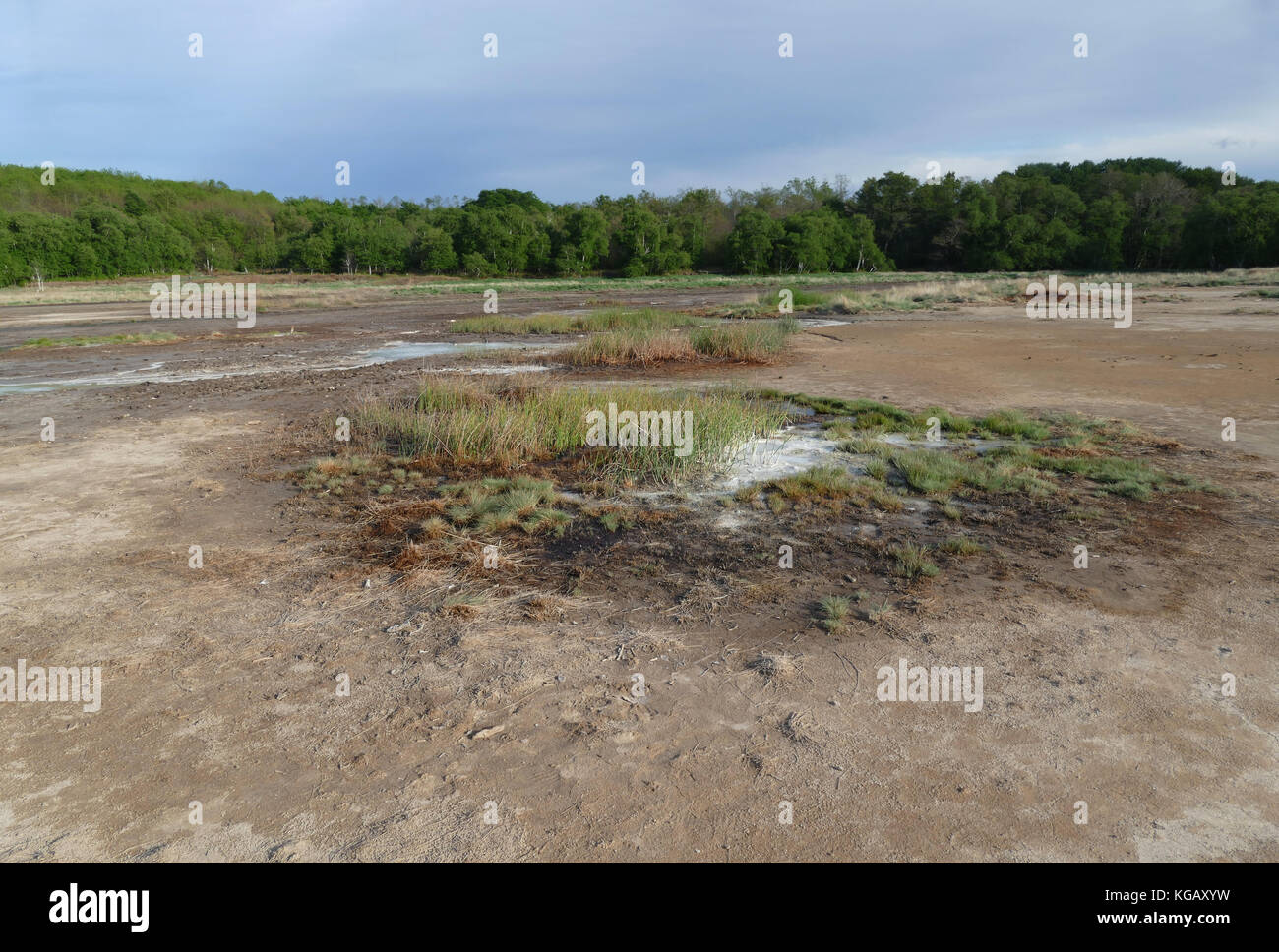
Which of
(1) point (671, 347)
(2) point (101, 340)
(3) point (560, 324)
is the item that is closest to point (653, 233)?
(3) point (560, 324)

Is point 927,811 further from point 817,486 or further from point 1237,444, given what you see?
point 1237,444

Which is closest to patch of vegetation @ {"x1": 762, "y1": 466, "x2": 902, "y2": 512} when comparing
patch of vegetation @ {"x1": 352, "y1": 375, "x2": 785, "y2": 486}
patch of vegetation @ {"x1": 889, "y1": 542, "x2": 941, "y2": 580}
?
patch of vegetation @ {"x1": 352, "y1": 375, "x2": 785, "y2": 486}

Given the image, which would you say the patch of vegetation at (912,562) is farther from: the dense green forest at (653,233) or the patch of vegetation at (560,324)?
the dense green forest at (653,233)

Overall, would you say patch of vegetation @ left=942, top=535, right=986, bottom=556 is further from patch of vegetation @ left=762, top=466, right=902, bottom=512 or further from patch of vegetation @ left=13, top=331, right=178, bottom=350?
patch of vegetation @ left=13, top=331, right=178, bottom=350

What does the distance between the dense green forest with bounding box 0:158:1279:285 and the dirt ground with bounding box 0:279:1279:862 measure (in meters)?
69.7

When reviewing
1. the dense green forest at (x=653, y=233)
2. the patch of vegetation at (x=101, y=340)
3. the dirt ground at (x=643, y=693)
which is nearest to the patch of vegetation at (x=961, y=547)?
the dirt ground at (x=643, y=693)

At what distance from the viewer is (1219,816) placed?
10.9ft

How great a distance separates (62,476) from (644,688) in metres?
8.05

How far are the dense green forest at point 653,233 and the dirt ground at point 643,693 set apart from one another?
229 ft

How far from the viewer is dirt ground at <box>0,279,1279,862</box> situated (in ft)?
10.9

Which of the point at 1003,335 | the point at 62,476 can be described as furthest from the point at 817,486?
the point at 1003,335

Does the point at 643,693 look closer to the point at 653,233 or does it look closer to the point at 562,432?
the point at 562,432

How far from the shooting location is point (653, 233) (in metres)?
81.9

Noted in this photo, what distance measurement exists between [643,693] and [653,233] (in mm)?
81534
